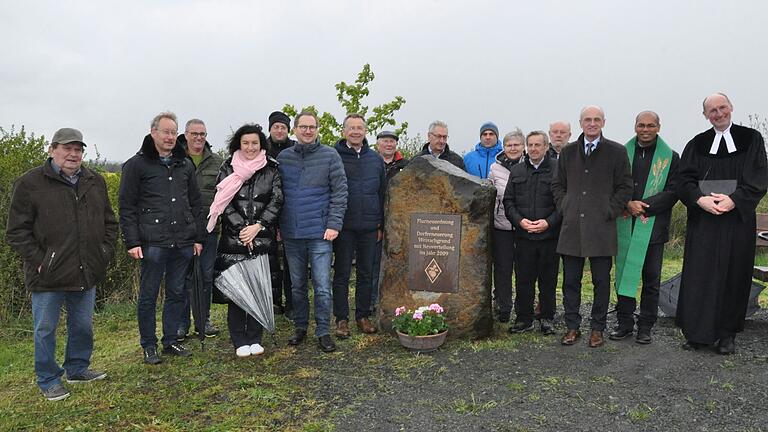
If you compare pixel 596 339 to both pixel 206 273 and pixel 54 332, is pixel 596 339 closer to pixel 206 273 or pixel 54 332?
pixel 206 273

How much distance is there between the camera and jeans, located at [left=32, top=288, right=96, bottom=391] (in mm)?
4191

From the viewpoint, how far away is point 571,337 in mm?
5289

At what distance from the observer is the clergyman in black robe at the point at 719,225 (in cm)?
483

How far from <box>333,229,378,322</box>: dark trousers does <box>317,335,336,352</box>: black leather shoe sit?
17.9 inches

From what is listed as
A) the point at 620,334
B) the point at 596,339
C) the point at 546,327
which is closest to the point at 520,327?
the point at 546,327

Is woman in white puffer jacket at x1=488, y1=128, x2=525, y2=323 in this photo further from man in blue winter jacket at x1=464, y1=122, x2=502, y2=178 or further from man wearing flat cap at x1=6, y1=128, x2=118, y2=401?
man wearing flat cap at x1=6, y1=128, x2=118, y2=401

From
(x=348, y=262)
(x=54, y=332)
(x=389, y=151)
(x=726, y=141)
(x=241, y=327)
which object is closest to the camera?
(x=54, y=332)

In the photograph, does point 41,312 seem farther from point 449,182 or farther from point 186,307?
point 449,182

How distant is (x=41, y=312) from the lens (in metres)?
4.18

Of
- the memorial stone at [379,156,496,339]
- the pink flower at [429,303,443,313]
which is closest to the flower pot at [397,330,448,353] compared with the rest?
the pink flower at [429,303,443,313]

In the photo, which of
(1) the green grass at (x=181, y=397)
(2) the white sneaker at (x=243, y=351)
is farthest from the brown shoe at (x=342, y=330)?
(2) the white sneaker at (x=243, y=351)

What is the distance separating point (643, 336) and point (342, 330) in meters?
2.82

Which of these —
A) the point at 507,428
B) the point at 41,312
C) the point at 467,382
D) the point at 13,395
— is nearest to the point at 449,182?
the point at 467,382

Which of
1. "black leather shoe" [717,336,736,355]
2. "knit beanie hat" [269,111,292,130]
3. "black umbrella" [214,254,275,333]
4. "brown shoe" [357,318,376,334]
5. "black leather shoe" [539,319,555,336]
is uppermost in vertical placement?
"knit beanie hat" [269,111,292,130]
